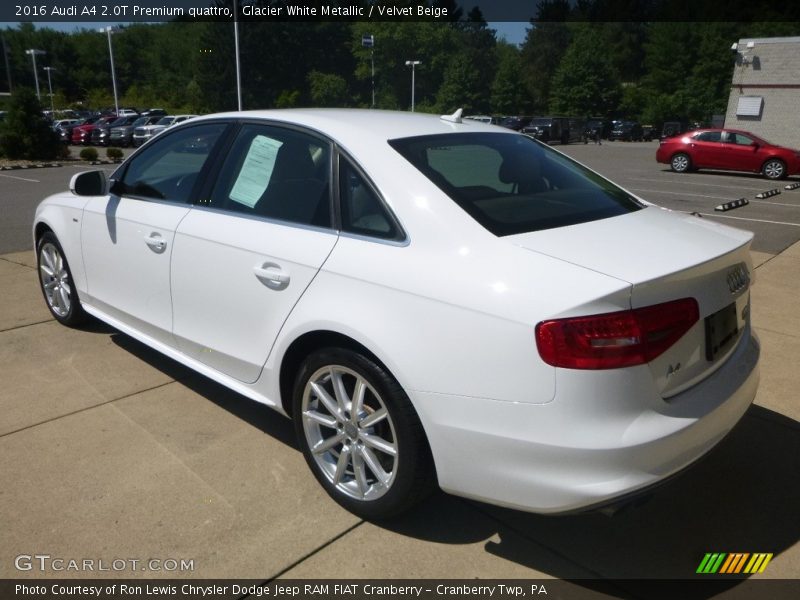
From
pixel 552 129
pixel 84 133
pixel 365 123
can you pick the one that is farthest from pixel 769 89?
pixel 84 133

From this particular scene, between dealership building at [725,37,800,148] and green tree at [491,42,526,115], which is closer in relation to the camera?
dealership building at [725,37,800,148]

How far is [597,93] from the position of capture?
70.4 metres

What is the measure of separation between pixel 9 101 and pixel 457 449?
25.2 meters

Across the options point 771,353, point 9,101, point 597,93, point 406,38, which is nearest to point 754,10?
point 597,93

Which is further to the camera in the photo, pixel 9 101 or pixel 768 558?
pixel 9 101

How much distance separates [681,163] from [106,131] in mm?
25443

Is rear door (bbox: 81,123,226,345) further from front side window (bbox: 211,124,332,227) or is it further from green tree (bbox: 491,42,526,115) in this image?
green tree (bbox: 491,42,526,115)

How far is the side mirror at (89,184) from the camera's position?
4102mm

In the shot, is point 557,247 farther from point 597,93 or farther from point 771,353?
point 597,93

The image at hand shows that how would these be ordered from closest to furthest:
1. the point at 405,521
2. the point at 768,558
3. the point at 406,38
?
the point at 768,558 → the point at 405,521 → the point at 406,38

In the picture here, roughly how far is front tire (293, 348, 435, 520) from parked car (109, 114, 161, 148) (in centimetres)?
3083

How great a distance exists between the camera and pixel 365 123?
3053 mm

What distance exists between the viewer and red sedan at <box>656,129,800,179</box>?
19.2 metres

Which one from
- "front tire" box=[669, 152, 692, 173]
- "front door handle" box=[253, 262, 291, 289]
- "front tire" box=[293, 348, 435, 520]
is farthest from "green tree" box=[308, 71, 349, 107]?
"front tire" box=[293, 348, 435, 520]
